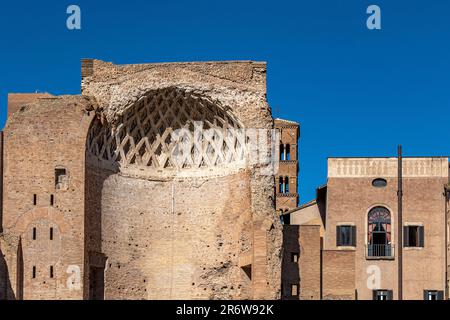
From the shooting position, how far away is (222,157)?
161 ft

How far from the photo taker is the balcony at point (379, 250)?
171 ft

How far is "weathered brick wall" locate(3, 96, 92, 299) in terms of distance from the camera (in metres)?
44.0

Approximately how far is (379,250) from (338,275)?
3.73 metres

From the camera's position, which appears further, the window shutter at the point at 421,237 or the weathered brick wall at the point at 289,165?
the weathered brick wall at the point at 289,165

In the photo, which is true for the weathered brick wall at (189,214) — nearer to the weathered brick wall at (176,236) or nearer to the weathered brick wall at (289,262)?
the weathered brick wall at (176,236)

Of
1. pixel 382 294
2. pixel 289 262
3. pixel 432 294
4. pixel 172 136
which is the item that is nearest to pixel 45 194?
pixel 172 136

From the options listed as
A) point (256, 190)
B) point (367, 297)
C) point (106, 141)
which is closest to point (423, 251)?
point (367, 297)

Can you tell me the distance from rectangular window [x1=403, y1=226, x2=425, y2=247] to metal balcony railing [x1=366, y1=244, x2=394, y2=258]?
26.8 inches

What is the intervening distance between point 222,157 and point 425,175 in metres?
9.43

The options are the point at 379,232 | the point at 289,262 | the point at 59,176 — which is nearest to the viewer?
the point at 59,176

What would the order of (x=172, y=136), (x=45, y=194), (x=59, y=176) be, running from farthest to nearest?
(x=172, y=136) → (x=59, y=176) → (x=45, y=194)

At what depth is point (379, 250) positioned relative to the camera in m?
52.2

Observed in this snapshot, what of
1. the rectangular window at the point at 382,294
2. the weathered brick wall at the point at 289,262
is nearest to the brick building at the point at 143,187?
the weathered brick wall at the point at 289,262

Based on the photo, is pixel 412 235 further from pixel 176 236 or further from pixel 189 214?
pixel 176 236
